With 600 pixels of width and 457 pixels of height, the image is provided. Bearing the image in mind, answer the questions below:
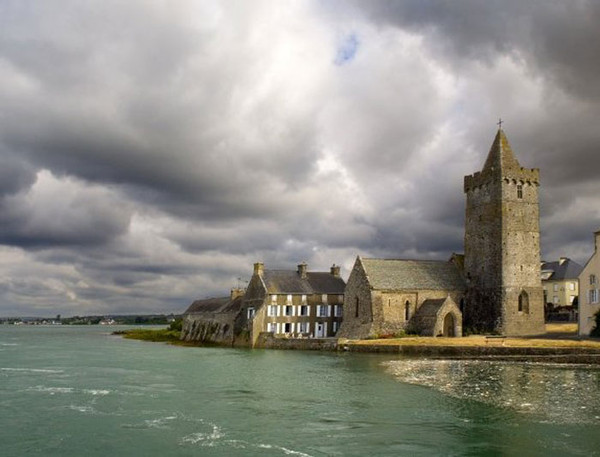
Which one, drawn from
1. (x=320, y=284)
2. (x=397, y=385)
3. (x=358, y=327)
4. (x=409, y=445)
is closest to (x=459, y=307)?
(x=358, y=327)

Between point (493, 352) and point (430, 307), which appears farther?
point (430, 307)

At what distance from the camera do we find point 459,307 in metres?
64.2

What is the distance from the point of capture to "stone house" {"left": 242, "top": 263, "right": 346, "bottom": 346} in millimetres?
65125

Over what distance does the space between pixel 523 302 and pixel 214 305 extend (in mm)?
37793

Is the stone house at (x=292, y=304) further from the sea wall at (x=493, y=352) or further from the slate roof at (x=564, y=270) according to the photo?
the slate roof at (x=564, y=270)

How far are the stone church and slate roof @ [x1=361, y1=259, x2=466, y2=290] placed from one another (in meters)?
0.11

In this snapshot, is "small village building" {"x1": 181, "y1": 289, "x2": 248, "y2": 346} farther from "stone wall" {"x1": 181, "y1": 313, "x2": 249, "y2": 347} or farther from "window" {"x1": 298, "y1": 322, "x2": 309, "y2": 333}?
"window" {"x1": 298, "y1": 322, "x2": 309, "y2": 333}

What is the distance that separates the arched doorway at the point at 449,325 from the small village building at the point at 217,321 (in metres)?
19.7

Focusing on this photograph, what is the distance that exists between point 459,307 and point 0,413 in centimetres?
4849

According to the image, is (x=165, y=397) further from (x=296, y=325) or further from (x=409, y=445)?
(x=296, y=325)

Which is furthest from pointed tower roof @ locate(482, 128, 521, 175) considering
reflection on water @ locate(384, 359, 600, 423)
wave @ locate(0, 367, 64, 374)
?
wave @ locate(0, 367, 64, 374)

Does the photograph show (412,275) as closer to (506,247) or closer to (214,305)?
(506,247)

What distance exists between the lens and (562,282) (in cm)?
8388

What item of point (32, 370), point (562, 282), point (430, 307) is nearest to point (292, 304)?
point (430, 307)
